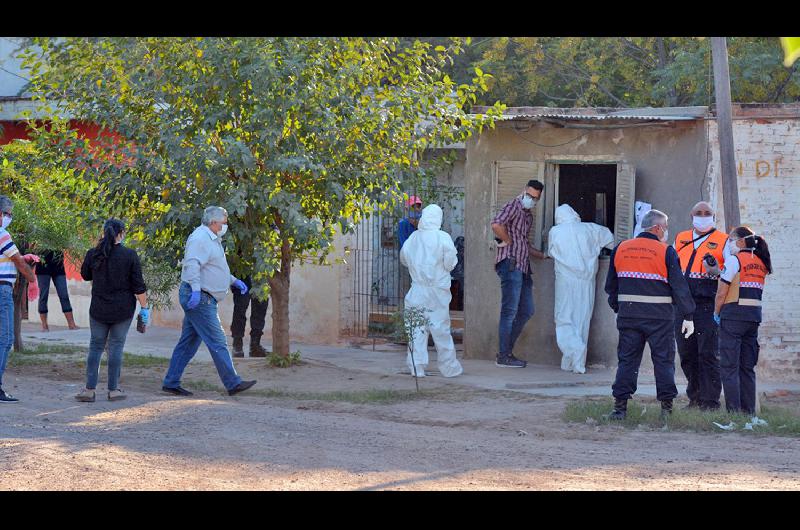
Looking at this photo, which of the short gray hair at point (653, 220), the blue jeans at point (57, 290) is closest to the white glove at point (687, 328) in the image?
the short gray hair at point (653, 220)

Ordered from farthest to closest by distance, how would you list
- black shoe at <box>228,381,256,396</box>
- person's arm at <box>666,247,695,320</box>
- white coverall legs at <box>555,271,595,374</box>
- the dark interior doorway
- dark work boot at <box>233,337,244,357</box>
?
dark work boot at <box>233,337,244,357</box>
the dark interior doorway
white coverall legs at <box>555,271,595,374</box>
black shoe at <box>228,381,256,396</box>
person's arm at <box>666,247,695,320</box>

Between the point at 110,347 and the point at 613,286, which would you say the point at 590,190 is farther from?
the point at 110,347

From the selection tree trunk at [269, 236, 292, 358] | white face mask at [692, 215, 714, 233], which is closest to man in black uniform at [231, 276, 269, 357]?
tree trunk at [269, 236, 292, 358]

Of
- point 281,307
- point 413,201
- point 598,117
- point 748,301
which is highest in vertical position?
point 598,117

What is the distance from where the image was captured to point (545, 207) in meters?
12.5

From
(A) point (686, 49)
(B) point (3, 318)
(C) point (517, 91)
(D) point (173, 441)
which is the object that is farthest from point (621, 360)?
(C) point (517, 91)

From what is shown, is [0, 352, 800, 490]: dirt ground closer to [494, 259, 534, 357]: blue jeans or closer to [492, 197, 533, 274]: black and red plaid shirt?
[494, 259, 534, 357]: blue jeans

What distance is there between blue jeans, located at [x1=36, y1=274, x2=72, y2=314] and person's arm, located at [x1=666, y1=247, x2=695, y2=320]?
978 cm

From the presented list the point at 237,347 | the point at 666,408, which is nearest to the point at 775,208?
Result: the point at 666,408

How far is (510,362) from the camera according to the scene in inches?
476

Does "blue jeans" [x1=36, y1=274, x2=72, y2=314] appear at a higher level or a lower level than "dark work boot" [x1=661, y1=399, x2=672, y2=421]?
higher

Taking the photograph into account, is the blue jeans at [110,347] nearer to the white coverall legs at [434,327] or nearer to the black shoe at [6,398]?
the black shoe at [6,398]

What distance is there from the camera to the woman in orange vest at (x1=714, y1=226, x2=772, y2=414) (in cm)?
877

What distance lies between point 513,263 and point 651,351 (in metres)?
3.35
